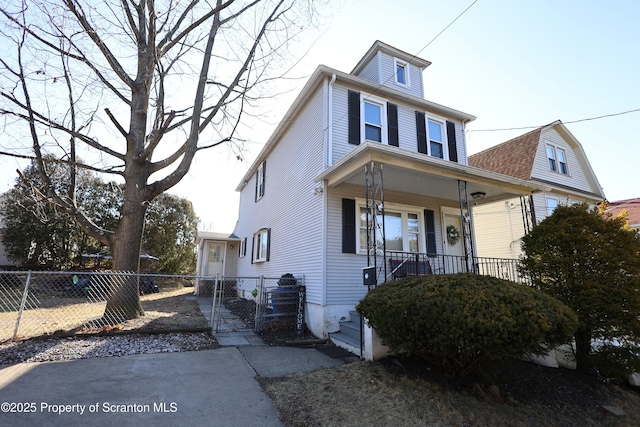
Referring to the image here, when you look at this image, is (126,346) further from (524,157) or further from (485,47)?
(524,157)

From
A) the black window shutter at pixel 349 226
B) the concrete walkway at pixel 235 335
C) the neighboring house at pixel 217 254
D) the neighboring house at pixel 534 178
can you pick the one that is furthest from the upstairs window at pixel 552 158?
the neighboring house at pixel 217 254

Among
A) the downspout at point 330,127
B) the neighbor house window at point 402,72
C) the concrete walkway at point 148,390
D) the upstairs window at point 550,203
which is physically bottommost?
the concrete walkway at point 148,390

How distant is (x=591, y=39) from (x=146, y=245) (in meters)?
22.7

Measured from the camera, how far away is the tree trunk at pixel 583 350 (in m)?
4.76

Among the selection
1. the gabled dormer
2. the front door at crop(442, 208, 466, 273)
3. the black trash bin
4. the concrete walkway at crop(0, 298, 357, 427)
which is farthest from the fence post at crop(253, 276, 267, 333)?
the gabled dormer

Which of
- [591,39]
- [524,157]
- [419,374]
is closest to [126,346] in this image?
[419,374]

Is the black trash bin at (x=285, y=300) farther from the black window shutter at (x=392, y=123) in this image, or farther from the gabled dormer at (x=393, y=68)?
the gabled dormer at (x=393, y=68)

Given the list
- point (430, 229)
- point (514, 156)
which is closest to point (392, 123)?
point (430, 229)

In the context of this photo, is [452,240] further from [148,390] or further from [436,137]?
[148,390]

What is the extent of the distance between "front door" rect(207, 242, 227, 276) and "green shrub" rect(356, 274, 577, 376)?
13.2 meters

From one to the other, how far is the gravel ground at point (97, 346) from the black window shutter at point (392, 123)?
6.38 metres

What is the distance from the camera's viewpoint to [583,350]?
4832 mm

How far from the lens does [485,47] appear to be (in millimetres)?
6762

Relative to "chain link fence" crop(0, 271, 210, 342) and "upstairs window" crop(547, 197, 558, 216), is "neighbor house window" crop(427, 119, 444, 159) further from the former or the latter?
"chain link fence" crop(0, 271, 210, 342)
